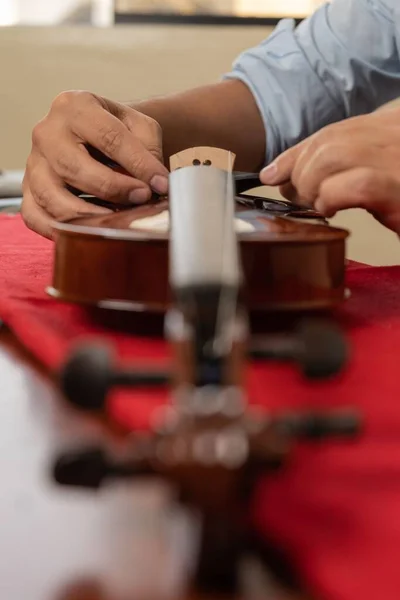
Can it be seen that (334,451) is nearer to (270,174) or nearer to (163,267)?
(163,267)

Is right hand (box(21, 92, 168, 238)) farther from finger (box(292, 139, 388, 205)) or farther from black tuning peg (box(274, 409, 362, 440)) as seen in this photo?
black tuning peg (box(274, 409, 362, 440))

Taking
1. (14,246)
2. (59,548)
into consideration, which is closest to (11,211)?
(14,246)

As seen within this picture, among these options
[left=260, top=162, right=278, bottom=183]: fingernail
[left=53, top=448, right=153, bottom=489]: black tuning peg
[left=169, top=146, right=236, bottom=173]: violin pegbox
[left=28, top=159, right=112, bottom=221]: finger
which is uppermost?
[left=53, top=448, right=153, bottom=489]: black tuning peg

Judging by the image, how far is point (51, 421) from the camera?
35cm

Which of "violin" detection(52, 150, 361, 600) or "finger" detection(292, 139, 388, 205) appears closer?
"violin" detection(52, 150, 361, 600)

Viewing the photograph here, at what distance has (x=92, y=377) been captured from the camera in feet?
0.78

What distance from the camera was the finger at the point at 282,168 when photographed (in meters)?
0.64

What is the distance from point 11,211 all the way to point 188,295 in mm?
1164

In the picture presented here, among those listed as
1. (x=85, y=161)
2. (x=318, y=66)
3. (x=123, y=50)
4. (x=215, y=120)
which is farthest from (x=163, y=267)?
(x=123, y=50)

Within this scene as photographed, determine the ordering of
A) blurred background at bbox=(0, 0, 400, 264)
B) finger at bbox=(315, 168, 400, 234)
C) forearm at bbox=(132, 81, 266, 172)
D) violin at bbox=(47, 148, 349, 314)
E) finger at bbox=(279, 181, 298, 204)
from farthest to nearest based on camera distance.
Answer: blurred background at bbox=(0, 0, 400, 264), forearm at bbox=(132, 81, 266, 172), finger at bbox=(279, 181, 298, 204), finger at bbox=(315, 168, 400, 234), violin at bbox=(47, 148, 349, 314)

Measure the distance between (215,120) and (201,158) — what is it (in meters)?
0.36

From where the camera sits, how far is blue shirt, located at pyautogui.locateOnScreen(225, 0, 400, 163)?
1.11 meters

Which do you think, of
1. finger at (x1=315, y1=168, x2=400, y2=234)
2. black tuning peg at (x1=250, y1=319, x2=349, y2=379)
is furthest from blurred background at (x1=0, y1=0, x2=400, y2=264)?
black tuning peg at (x1=250, y1=319, x2=349, y2=379)

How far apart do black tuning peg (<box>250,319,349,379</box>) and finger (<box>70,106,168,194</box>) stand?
408mm
